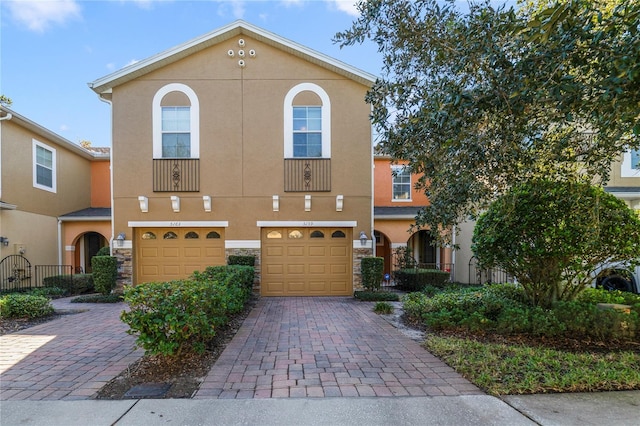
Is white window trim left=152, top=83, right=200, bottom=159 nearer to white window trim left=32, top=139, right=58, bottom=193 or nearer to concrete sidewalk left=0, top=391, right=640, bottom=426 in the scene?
white window trim left=32, top=139, right=58, bottom=193

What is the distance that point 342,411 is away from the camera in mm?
3004

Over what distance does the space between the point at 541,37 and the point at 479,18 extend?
2.71 feet

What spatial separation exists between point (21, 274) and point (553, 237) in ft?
49.8

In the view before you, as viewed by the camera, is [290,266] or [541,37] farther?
[290,266]

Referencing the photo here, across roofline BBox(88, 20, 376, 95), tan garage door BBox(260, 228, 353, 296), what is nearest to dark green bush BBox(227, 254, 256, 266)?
tan garage door BBox(260, 228, 353, 296)

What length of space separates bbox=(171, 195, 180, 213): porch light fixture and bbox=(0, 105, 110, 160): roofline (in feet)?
20.3

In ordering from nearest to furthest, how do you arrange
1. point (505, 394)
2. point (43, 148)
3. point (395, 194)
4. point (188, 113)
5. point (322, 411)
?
point (322, 411)
point (505, 394)
point (188, 113)
point (43, 148)
point (395, 194)

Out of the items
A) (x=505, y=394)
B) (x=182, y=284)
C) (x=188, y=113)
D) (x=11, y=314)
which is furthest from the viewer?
(x=188, y=113)

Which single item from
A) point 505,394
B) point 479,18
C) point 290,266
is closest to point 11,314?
point 290,266

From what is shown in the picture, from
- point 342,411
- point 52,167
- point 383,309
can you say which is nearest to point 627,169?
point 383,309

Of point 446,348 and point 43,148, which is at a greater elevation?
point 43,148

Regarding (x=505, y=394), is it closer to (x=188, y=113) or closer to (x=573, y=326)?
(x=573, y=326)

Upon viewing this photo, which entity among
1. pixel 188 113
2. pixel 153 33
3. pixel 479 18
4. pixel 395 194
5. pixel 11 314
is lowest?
pixel 11 314

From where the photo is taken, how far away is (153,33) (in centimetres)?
1009
